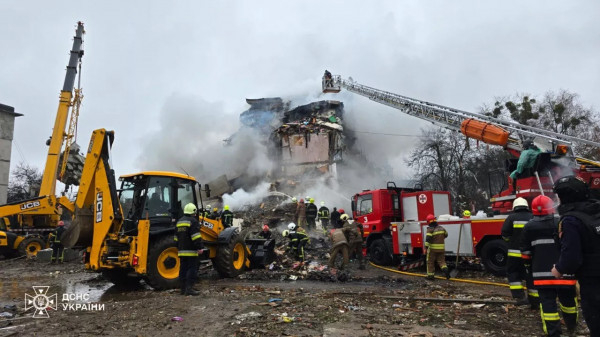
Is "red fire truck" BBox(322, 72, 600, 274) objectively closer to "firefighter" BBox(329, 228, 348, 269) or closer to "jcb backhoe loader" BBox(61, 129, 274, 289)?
"firefighter" BBox(329, 228, 348, 269)

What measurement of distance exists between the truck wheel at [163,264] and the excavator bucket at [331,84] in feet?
74.1

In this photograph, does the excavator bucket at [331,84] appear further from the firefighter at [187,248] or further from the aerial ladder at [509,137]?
the firefighter at [187,248]

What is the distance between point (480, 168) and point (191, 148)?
2206cm

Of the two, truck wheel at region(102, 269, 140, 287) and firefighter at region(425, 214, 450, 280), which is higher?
firefighter at region(425, 214, 450, 280)

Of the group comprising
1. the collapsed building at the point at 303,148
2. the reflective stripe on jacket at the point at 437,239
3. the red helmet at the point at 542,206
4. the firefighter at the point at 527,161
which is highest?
the collapsed building at the point at 303,148

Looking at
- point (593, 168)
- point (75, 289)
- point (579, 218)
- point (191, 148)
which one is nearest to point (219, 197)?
point (191, 148)

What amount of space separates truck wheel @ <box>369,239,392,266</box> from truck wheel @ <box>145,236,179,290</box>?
652cm

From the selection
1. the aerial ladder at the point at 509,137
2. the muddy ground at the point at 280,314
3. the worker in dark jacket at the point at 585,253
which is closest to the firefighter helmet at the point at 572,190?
the worker in dark jacket at the point at 585,253

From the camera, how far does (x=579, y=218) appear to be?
3.15 metres

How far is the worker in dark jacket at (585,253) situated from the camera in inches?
120

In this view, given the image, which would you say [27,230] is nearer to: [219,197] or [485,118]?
[219,197]

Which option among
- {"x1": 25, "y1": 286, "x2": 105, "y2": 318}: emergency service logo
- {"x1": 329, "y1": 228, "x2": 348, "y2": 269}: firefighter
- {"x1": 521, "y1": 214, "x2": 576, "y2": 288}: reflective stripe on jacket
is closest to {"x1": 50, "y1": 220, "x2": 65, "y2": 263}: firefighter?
{"x1": 25, "y1": 286, "x2": 105, "y2": 318}: emergency service logo

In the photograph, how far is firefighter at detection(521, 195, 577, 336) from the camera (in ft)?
12.5

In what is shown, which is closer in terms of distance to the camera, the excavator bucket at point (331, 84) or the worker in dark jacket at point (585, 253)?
the worker in dark jacket at point (585, 253)
